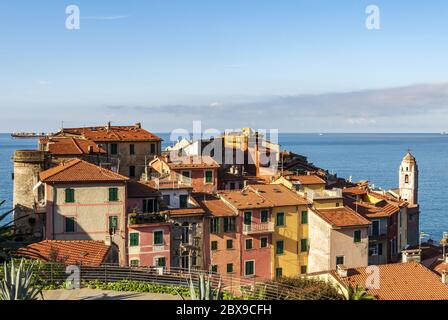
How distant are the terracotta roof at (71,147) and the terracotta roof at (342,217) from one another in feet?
66.6

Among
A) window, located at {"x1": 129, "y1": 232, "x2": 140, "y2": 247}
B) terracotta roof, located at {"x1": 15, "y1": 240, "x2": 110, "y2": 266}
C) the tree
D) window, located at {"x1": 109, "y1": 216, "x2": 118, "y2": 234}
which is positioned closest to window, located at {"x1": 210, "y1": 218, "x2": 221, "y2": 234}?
window, located at {"x1": 129, "y1": 232, "x2": 140, "y2": 247}

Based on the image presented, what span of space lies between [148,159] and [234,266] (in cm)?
1962

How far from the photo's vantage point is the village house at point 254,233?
4125cm

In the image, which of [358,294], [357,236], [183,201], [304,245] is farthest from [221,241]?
[358,294]

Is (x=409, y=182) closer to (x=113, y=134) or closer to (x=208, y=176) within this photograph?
(x=208, y=176)

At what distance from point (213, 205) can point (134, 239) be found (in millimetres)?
7235

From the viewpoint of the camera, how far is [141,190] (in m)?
39.7

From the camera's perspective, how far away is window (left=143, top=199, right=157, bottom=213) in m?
39.3

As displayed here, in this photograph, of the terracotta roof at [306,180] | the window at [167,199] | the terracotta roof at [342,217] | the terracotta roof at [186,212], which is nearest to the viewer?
the terracotta roof at [186,212]

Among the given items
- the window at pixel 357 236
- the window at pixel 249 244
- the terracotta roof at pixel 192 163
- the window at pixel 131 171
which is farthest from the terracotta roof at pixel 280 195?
the window at pixel 131 171

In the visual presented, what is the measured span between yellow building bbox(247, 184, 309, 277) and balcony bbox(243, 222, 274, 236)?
0.60 m

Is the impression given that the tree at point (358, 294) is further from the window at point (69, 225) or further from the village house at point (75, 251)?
the window at point (69, 225)
